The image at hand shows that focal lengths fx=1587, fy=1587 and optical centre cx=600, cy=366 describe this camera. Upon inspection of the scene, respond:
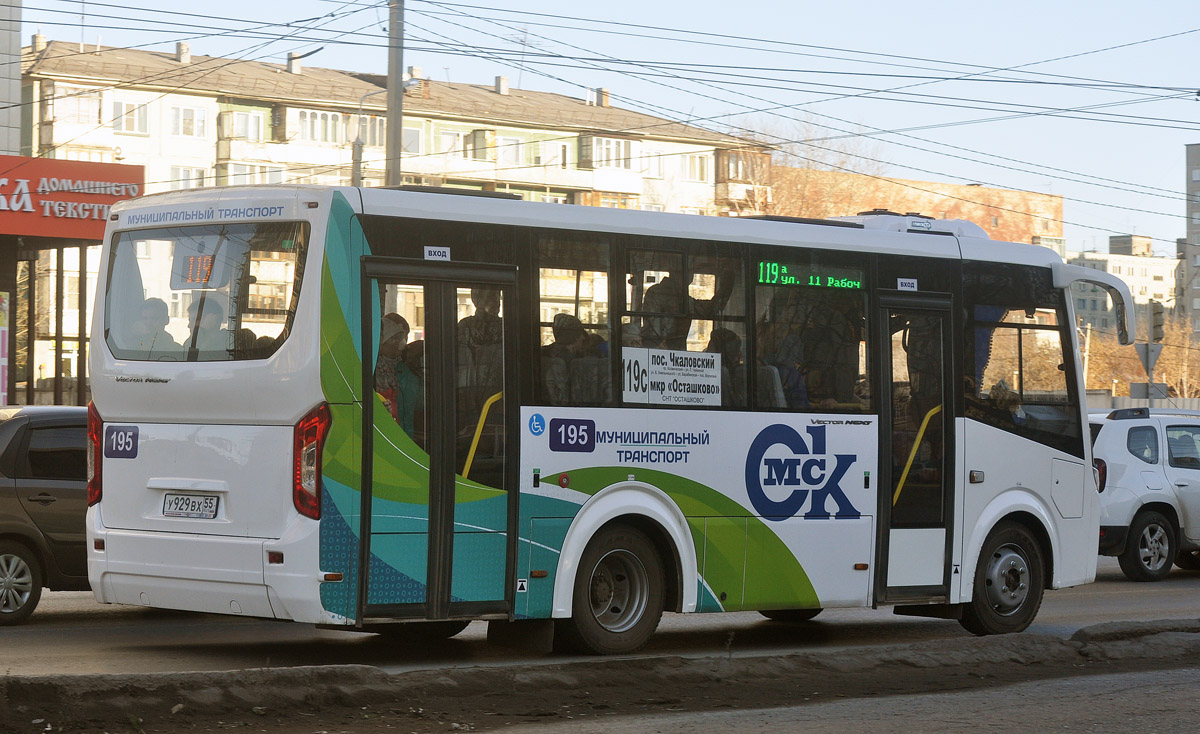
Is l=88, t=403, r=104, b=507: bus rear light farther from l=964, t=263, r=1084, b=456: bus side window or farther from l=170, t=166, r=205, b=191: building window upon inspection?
l=170, t=166, r=205, b=191: building window

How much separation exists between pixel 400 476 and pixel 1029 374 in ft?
19.0

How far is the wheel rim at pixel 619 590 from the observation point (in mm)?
10398

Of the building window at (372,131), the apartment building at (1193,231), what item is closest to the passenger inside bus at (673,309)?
the building window at (372,131)

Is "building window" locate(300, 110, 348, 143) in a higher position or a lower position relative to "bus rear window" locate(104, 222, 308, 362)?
higher

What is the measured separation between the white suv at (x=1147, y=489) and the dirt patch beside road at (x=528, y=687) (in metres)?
6.85

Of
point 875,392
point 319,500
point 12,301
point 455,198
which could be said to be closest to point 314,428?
point 319,500

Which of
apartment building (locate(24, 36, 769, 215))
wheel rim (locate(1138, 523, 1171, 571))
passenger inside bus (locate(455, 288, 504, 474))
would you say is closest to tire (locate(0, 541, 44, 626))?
passenger inside bus (locate(455, 288, 504, 474))

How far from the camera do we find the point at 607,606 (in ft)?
34.3

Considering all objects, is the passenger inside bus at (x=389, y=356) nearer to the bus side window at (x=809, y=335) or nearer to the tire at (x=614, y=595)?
the tire at (x=614, y=595)

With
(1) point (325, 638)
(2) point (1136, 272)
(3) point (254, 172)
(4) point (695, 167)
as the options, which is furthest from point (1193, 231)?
(1) point (325, 638)

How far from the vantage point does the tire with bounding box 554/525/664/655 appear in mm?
10227

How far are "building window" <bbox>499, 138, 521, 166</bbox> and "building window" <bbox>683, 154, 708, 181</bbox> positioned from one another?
369 inches

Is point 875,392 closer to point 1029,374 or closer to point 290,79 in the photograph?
point 1029,374

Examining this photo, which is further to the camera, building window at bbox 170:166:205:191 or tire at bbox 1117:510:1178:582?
building window at bbox 170:166:205:191
